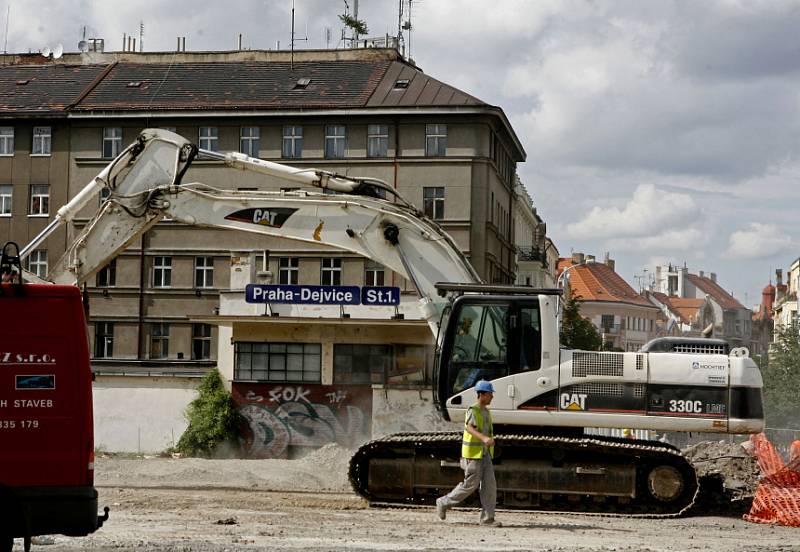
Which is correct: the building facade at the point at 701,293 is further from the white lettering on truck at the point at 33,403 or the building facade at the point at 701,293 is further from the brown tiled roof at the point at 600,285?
the white lettering on truck at the point at 33,403

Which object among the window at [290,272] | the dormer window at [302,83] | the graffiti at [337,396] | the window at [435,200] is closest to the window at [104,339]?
the window at [290,272]

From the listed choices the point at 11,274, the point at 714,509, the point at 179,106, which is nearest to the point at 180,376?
the point at 179,106

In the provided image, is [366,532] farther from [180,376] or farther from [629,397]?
[180,376]

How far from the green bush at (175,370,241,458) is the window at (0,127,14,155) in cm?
2071

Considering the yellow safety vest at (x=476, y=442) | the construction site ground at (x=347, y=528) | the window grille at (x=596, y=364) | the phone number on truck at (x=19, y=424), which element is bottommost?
the construction site ground at (x=347, y=528)

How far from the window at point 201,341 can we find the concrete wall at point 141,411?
12.5 m

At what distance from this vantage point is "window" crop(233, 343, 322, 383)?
3784 cm

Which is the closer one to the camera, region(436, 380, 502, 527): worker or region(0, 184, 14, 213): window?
region(436, 380, 502, 527): worker

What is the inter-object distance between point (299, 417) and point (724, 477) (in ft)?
63.9

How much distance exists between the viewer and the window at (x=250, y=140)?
51.9m

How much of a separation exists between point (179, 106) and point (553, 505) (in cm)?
3756

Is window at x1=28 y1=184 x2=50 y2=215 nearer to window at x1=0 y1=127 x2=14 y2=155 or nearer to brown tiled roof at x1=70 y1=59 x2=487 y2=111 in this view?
window at x1=0 y1=127 x2=14 y2=155

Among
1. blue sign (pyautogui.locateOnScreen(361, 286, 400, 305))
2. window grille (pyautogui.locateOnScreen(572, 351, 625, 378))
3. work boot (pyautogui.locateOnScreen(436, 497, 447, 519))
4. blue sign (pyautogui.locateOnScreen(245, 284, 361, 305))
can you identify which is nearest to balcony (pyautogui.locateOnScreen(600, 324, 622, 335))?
blue sign (pyautogui.locateOnScreen(361, 286, 400, 305))

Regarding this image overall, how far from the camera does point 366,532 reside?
1470cm
